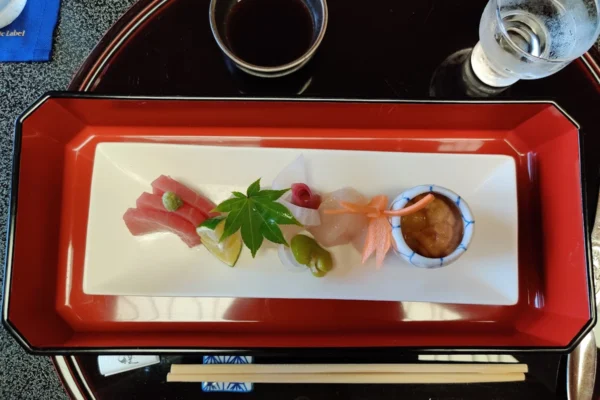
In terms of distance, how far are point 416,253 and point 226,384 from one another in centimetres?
51

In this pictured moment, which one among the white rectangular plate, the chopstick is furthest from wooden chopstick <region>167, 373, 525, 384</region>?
the white rectangular plate

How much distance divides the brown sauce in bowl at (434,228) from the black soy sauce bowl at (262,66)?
39 cm

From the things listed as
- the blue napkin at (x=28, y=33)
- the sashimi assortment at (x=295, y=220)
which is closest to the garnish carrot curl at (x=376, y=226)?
the sashimi assortment at (x=295, y=220)

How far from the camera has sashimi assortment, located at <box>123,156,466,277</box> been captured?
3.09 ft

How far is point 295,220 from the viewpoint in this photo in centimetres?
96

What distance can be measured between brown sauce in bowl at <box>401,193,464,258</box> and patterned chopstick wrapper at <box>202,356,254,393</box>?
440mm

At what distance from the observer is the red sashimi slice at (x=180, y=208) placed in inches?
39.6

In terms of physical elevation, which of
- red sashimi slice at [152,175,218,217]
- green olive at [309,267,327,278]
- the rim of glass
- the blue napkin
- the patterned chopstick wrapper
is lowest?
the patterned chopstick wrapper

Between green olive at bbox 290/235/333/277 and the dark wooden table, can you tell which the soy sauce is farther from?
green olive at bbox 290/235/333/277

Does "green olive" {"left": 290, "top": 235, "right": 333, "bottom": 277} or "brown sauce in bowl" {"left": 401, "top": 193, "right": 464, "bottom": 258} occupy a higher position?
"brown sauce in bowl" {"left": 401, "top": 193, "right": 464, "bottom": 258}

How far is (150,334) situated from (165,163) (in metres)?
0.37

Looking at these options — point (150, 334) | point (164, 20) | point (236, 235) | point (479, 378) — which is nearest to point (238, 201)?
point (236, 235)

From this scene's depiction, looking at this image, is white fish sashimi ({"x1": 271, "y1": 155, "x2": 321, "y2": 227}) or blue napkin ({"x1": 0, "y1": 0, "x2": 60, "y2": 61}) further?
blue napkin ({"x1": 0, "y1": 0, "x2": 60, "y2": 61})

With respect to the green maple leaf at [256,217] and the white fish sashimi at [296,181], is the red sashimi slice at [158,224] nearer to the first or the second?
the green maple leaf at [256,217]
